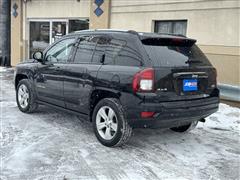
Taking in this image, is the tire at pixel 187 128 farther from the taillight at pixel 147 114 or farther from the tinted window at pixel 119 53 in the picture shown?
the tinted window at pixel 119 53

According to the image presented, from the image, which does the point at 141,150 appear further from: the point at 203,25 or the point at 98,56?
the point at 203,25

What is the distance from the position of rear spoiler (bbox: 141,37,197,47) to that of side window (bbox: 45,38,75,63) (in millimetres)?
1657

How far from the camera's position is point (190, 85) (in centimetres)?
484

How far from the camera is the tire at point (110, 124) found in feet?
15.6

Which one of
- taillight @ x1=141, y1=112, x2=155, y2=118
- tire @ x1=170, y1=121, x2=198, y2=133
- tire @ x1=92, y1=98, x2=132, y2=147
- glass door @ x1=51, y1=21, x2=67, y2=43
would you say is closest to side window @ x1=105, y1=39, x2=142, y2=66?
tire @ x1=92, y1=98, x2=132, y2=147

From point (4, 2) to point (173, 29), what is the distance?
998 cm

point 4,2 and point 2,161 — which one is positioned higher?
point 4,2

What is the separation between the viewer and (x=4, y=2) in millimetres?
16516

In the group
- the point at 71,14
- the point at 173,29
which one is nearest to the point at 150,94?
the point at 173,29

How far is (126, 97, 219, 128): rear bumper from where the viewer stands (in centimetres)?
449

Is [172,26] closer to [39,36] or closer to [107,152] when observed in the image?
[107,152]

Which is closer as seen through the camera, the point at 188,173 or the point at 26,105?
the point at 188,173

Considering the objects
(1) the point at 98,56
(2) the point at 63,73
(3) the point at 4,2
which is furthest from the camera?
(3) the point at 4,2

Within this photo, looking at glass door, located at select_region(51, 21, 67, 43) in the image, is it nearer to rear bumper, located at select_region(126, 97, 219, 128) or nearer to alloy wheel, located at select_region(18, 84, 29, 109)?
alloy wheel, located at select_region(18, 84, 29, 109)
